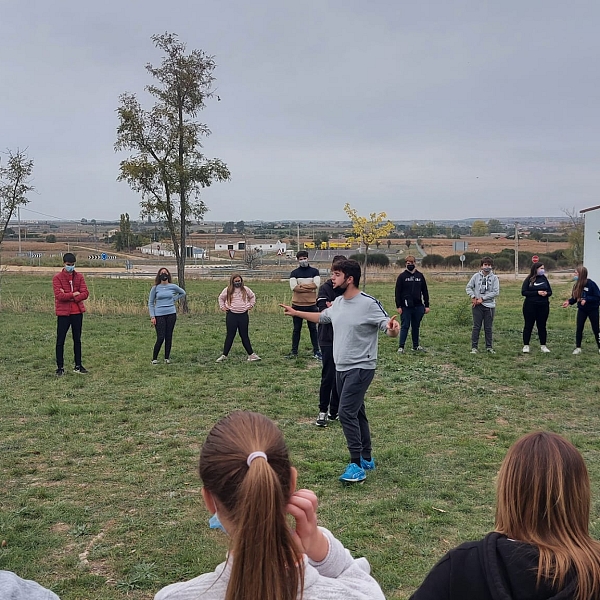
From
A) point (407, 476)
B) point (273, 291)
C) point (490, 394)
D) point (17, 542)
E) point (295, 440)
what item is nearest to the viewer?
point (17, 542)

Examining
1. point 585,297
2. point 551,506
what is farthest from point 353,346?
point 585,297

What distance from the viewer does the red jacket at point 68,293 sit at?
9.73 metres

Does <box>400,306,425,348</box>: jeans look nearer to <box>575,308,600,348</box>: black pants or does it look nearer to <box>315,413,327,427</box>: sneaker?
<box>575,308,600,348</box>: black pants

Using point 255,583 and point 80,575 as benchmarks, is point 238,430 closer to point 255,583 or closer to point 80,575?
point 255,583

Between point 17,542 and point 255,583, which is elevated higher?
point 255,583

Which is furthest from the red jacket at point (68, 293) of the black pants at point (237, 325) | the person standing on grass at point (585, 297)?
the person standing on grass at point (585, 297)

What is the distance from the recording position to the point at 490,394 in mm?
8680

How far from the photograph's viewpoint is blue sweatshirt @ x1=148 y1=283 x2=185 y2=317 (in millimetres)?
10688

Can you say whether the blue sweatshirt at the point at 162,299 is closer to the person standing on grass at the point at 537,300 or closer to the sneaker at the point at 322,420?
the sneaker at the point at 322,420

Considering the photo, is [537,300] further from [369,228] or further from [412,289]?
[369,228]

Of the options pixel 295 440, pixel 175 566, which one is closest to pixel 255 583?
pixel 175 566

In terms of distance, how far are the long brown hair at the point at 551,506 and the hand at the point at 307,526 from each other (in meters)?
0.53

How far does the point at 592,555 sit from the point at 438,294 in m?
23.9

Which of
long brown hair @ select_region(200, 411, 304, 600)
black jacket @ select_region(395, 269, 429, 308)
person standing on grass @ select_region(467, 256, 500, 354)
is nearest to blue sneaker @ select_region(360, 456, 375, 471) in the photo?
long brown hair @ select_region(200, 411, 304, 600)
